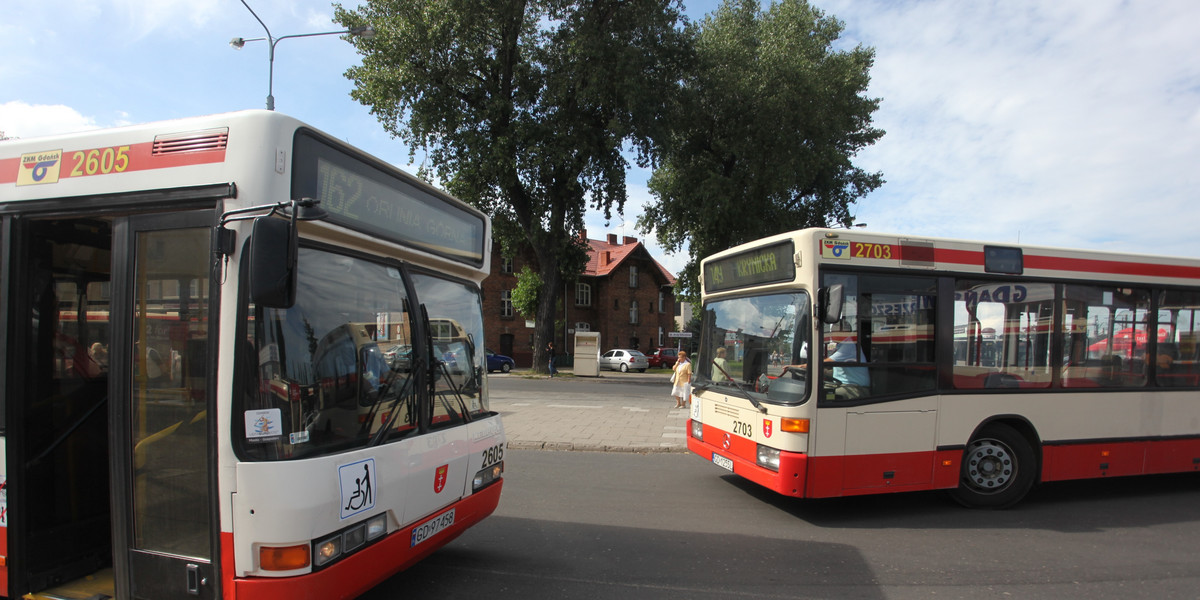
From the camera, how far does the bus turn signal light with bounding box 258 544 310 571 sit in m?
2.96

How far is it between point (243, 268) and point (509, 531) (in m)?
3.71

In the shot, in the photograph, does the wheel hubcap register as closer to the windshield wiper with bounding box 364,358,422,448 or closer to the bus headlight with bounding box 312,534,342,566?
the windshield wiper with bounding box 364,358,422,448

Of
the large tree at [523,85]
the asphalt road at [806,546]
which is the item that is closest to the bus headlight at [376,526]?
the asphalt road at [806,546]

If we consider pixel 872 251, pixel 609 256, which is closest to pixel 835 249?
pixel 872 251

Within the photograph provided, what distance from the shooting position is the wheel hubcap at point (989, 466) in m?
6.75

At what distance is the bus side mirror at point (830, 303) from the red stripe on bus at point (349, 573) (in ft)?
11.4

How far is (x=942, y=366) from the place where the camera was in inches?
257

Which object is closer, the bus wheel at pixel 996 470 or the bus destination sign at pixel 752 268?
the bus destination sign at pixel 752 268

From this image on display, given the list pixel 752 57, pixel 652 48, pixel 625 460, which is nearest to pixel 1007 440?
pixel 625 460

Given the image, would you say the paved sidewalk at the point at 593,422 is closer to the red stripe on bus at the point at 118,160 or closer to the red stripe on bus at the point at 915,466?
the red stripe on bus at the point at 915,466

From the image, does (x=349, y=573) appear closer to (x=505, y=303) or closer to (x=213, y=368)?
(x=213, y=368)

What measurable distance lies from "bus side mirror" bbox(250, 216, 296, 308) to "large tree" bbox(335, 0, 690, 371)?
2387cm

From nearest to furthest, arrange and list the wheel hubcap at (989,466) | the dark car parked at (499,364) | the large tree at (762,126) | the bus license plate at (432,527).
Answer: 1. the bus license plate at (432,527)
2. the wheel hubcap at (989,466)
3. the large tree at (762,126)
4. the dark car parked at (499,364)

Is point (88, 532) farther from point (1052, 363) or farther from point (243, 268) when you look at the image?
point (1052, 363)
